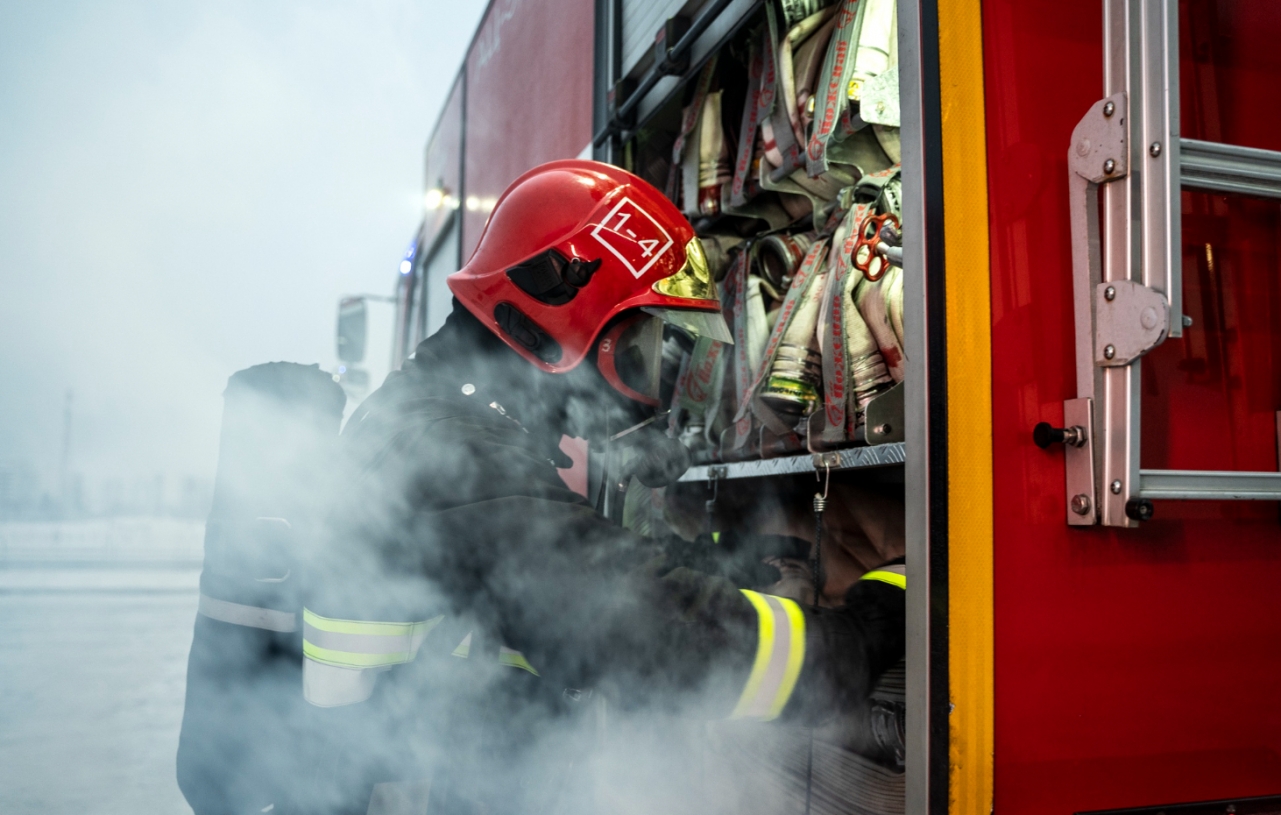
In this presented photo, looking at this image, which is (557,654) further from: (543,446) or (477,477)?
(543,446)

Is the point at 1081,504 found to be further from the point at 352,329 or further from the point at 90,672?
the point at 352,329

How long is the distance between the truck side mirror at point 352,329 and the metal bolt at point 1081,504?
8.00 feet

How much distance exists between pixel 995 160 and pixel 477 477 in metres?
0.92

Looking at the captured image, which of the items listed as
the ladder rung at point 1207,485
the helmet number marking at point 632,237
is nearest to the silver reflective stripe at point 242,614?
→ the helmet number marking at point 632,237

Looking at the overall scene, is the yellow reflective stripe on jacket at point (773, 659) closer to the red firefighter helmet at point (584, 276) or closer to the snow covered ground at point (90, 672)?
the red firefighter helmet at point (584, 276)

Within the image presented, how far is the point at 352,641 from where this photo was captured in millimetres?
1421

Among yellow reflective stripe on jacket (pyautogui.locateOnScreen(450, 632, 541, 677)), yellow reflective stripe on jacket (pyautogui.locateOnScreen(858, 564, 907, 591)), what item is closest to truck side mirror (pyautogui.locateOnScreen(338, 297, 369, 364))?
yellow reflective stripe on jacket (pyautogui.locateOnScreen(450, 632, 541, 677))

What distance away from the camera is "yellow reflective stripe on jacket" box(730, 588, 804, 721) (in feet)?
4.22

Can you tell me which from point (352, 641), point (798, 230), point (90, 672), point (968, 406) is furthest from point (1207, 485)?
point (90, 672)

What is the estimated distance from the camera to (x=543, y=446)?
1837 millimetres

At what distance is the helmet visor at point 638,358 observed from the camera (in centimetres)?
195

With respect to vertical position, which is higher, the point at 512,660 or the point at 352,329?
the point at 352,329

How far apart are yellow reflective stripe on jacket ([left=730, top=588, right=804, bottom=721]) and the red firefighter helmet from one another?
2.54ft

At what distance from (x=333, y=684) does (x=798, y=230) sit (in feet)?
6.08
